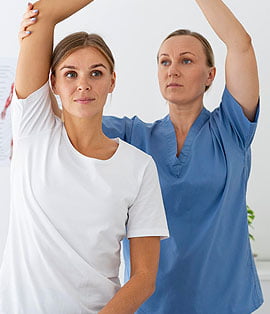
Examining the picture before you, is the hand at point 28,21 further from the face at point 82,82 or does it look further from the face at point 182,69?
the face at point 182,69

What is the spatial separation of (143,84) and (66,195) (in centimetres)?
197

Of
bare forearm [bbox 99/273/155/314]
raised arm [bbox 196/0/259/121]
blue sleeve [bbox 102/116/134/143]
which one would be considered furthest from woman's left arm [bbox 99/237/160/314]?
raised arm [bbox 196/0/259/121]

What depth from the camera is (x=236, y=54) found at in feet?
5.64

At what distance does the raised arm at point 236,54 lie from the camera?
166 centimetres

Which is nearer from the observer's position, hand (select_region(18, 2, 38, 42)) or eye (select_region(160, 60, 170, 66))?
hand (select_region(18, 2, 38, 42))

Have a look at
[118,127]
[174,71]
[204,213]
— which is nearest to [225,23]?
[174,71]

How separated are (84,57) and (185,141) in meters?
0.51

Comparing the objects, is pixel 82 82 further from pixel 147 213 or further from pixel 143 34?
pixel 143 34

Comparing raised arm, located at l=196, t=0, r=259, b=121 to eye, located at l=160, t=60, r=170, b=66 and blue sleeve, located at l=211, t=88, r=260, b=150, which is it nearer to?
blue sleeve, located at l=211, t=88, r=260, b=150

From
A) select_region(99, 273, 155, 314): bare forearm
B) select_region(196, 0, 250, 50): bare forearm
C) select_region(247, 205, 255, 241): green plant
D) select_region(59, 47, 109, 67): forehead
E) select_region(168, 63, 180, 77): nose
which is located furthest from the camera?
select_region(247, 205, 255, 241): green plant

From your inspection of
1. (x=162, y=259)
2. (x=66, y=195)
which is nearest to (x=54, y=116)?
(x=66, y=195)

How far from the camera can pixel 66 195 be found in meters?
1.34

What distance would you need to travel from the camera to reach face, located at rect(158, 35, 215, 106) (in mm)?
1771

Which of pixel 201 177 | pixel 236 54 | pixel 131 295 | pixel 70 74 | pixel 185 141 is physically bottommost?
pixel 131 295
